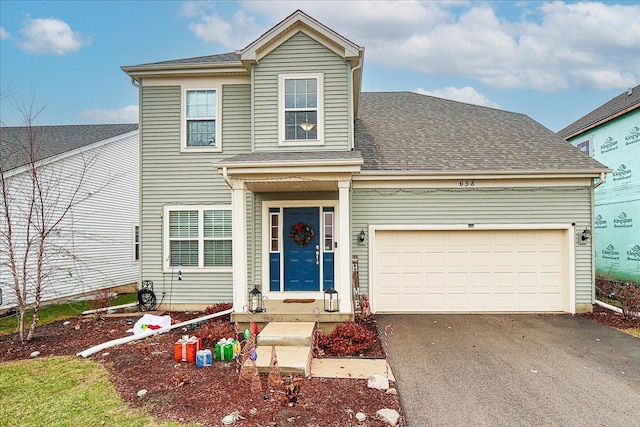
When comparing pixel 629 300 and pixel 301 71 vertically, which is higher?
pixel 301 71

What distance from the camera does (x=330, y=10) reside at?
47.9ft

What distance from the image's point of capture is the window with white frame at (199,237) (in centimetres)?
905

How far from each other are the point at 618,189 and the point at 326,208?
1077 centimetres

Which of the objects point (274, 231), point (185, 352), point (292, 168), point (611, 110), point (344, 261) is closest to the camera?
point (185, 352)

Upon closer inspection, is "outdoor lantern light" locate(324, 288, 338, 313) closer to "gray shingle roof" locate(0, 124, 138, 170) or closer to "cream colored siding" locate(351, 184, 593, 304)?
"cream colored siding" locate(351, 184, 593, 304)

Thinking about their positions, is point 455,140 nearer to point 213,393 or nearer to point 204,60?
point 204,60

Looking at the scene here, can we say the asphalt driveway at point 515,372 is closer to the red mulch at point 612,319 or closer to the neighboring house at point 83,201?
the red mulch at point 612,319

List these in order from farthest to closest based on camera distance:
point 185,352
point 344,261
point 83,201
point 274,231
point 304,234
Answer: point 83,201 → point 274,231 → point 304,234 → point 344,261 → point 185,352

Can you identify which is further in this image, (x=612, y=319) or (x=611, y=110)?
(x=611, y=110)

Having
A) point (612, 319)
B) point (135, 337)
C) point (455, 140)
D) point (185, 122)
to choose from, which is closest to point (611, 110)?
point (455, 140)

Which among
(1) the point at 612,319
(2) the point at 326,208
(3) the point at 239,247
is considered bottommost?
(1) the point at 612,319

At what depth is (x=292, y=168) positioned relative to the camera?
281 inches

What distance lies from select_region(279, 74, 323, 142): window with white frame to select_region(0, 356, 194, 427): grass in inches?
223

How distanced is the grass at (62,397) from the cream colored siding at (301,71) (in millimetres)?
5302
